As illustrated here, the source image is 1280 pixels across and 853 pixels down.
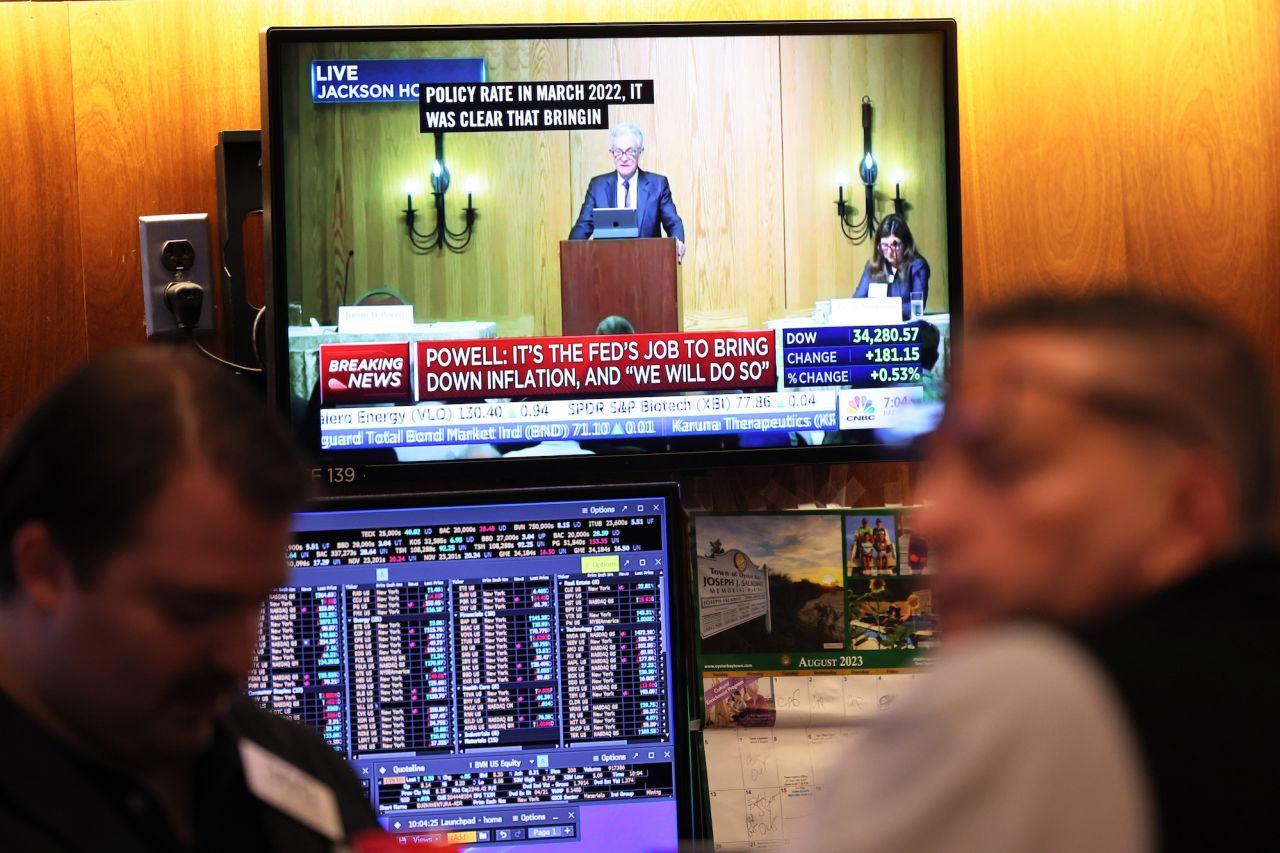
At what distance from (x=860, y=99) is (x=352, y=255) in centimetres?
78

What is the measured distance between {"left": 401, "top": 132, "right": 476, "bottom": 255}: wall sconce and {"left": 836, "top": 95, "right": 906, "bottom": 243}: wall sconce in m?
0.55

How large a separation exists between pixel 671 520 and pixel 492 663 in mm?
331

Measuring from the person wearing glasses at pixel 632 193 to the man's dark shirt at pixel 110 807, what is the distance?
3.59 ft

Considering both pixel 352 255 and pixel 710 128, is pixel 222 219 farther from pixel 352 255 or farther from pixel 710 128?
pixel 710 128

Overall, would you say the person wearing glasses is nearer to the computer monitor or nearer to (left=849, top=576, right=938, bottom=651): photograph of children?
the computer monitor

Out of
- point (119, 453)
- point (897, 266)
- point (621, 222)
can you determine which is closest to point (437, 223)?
point (621, 222)

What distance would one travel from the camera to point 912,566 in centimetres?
226

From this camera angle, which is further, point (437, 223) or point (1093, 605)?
point (437, 223)

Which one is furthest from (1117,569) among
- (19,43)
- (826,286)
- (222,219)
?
(19,43)

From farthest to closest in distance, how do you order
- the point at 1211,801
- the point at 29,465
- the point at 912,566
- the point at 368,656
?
the point at 912,566, the point at 368,656, the point at 29,465, the point at 1211,801

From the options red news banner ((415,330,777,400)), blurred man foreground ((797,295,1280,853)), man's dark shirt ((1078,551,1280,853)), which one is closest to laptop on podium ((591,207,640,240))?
red news banner ((415,330,777,400))

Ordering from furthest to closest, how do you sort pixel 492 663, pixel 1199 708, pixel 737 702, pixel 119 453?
1. pixel 737 702
2. pixel 492 663
3. pixel 119 453
4. pixel 1199 708

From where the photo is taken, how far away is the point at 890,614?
2256 mm

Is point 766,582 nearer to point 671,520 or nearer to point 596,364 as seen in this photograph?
point 671,520
